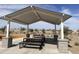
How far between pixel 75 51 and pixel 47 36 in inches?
76.2

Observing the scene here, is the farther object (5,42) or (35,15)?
(35,15)

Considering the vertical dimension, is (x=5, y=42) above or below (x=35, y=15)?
below

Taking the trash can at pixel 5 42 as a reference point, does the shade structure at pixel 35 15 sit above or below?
above

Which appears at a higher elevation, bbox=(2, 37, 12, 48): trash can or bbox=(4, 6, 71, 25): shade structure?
bbox=(4, 6, 71, 25): shade structure

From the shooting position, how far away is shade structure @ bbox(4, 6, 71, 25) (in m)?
9.54

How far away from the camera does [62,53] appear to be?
9.34m

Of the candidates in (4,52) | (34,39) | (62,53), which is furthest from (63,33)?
(4,52)

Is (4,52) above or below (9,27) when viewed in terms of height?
below

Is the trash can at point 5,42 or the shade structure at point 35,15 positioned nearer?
the shade structure at point 35,15

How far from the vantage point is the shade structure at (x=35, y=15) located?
9.54 metres

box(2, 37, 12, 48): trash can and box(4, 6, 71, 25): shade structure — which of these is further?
box(2, 37, 12, 48): trash can

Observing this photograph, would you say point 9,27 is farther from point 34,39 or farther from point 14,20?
point 34,39

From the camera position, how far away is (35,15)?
38.7ft

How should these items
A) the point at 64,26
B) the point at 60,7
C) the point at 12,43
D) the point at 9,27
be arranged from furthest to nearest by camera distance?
the point at 12,43
the point at 9,27
the point at 64,26
the point at 60,7
